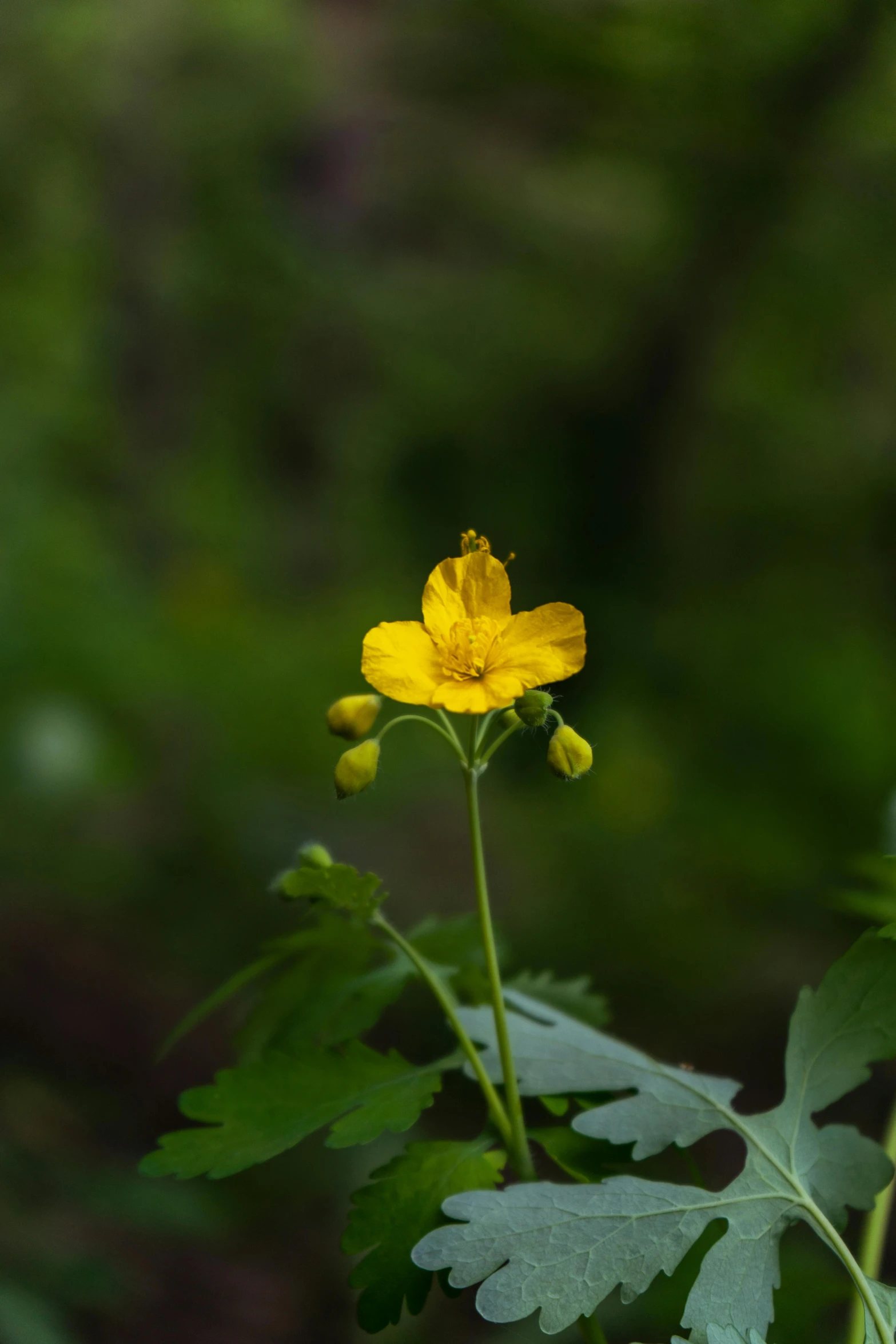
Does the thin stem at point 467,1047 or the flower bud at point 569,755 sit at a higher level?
the flower bud at point 569,755

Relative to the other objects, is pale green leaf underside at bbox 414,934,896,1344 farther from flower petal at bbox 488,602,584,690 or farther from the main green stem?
flower petal at bbox 488,602,584,690

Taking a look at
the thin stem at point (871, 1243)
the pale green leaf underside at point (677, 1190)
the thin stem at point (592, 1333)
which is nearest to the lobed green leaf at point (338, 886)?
the pale green leaf underside at point (677, 1190)

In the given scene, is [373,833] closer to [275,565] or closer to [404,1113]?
[275,565]

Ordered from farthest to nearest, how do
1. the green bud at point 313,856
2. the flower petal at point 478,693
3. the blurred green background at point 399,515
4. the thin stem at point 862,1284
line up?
the blurred green background at point 399,515
the green bud at point 313,856
the flower petal at point 478,693
the thin stem at point 862,1284

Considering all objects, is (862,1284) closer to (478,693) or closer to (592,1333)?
(592,1333)

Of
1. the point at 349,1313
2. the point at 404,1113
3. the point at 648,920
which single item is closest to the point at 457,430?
the point at 648,920

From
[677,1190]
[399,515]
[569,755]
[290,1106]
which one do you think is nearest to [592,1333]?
[677,1190]

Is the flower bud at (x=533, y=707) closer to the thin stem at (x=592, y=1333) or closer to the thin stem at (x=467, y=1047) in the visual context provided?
the thin stem at (x=467, y=1047)
